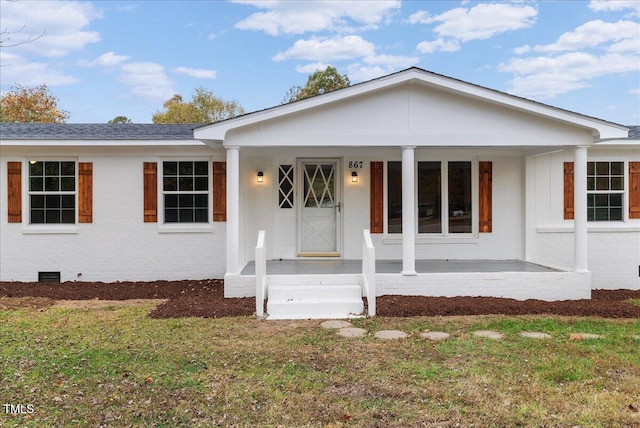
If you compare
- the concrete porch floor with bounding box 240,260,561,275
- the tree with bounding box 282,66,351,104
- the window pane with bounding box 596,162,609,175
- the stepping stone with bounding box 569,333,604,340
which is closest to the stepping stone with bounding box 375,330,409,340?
the stepping stone with bounding box 569,333,604,340

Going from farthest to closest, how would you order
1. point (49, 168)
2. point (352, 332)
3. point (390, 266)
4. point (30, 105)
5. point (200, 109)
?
1. point (200, 109)
2. point (30, 105)
3. point (49, 168)
4. point (390, 266)
5. point (352, 332)

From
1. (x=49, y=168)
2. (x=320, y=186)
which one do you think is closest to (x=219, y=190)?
(x=320, y=186)

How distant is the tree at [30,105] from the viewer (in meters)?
27.6

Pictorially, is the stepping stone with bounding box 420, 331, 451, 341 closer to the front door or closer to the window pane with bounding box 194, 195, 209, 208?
the front door

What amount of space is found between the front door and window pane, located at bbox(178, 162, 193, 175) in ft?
7.57

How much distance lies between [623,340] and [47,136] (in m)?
10.1

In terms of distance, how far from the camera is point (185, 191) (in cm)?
974

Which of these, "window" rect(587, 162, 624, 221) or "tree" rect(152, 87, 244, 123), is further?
"tree" rect(152, 87, 244, 123)

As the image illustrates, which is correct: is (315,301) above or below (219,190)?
below

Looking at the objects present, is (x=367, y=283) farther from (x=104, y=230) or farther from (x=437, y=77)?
(x=104, y=230)

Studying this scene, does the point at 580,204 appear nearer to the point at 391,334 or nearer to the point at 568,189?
the point at 568,189

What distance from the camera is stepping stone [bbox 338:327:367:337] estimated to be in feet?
19.2

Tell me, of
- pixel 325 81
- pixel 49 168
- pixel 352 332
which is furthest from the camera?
pixel 325 81

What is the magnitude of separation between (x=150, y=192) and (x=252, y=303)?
12.4ft
